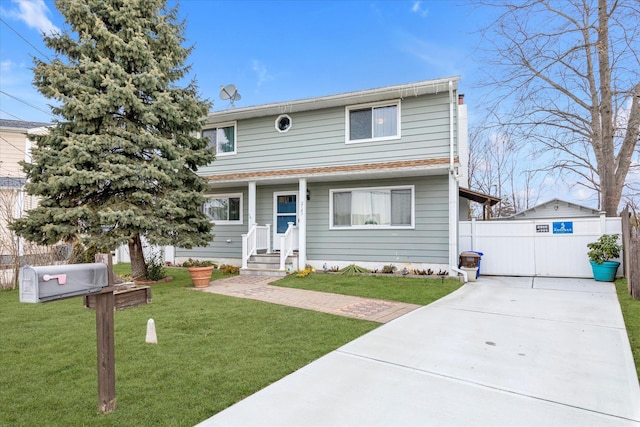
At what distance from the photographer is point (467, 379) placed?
3496 millimetres

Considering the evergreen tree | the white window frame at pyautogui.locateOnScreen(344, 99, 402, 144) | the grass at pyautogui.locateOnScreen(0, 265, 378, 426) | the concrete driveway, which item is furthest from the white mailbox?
the white window frame at pyautogui.locateOnScreen(344, 99, 402, 144)

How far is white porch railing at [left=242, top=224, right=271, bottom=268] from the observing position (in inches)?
430

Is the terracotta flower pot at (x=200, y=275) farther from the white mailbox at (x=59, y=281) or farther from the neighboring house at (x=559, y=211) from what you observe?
the neighboring house at (x=559, y=211)

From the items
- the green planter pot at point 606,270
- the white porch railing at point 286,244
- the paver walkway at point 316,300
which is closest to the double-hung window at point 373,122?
the white porch railing at point 286,244

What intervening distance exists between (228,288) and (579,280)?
8.81 m

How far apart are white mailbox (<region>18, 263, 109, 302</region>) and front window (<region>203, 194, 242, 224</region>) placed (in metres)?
10.0

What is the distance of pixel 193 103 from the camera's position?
30.9 ft

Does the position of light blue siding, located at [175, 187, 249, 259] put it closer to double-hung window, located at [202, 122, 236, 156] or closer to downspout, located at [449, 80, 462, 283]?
double-hung window, located at [202, 122, 236, 156]

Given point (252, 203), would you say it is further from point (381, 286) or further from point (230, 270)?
point (381, 286)

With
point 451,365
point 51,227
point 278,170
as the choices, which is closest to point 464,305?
point 451,365

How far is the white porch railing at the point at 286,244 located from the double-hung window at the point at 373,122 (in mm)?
3276

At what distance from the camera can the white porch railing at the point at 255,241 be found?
35.9 ft

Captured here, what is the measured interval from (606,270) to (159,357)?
9.85m

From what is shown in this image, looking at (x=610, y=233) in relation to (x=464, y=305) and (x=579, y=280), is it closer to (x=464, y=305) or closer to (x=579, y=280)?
(x=579, y=280)
